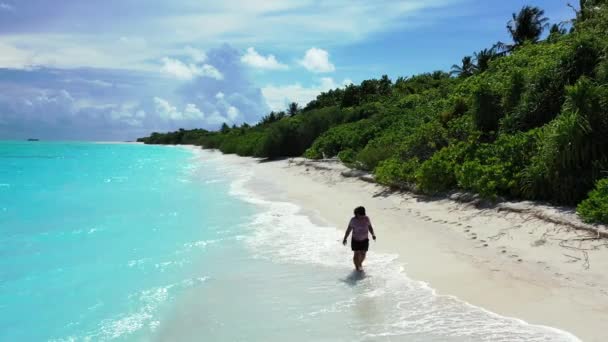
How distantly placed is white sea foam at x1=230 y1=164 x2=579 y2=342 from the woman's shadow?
0.06 m

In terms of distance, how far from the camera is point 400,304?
7.18 metres

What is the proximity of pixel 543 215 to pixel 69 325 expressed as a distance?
30.2 ft

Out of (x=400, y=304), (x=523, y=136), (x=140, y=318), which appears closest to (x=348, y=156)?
(x=523, y=136)

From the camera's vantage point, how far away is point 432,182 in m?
15.0

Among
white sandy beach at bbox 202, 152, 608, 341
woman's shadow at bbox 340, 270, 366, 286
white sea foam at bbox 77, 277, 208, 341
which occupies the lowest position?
white sea foam at bbox 77, 277, 208, 341

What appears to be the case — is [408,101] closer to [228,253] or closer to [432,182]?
[432,182]

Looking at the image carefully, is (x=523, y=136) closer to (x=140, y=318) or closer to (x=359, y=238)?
(x=359, y=238)

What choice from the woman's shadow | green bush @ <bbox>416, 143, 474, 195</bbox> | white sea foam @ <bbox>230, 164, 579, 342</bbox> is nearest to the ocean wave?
white sea foam @ <bbox>230, 164, 579, 342</bbox>

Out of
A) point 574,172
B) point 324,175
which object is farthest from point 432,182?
point 324,175

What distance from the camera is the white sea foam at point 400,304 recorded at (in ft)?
19.7

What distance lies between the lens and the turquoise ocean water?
6539 mm

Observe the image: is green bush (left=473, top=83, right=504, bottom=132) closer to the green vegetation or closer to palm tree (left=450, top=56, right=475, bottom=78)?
the green vegetation

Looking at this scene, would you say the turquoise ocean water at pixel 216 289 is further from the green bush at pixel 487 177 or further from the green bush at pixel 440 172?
the green bush at pixel 487 177

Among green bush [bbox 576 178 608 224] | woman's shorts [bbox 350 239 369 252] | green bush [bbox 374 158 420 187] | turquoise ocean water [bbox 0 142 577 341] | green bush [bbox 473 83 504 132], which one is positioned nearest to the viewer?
turquoise ocean water [bbox 0 142 577 341]
